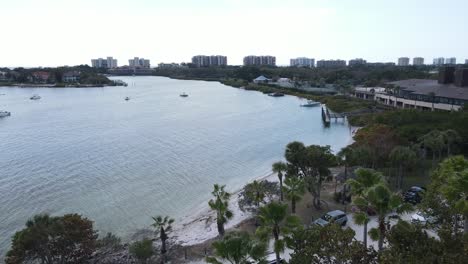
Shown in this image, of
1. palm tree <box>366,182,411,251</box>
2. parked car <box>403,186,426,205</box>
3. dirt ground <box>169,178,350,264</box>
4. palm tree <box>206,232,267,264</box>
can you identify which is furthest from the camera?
parked car <box>403,186,426,205</box>

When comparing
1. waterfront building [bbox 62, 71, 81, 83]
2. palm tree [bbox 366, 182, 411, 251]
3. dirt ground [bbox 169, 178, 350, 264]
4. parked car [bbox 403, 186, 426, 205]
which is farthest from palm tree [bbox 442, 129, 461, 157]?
waterfront building [bbox 62, 71, 81, 83]

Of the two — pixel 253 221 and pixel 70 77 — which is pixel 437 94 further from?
pixel 70 77

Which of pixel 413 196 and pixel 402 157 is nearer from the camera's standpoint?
pixel 413 196

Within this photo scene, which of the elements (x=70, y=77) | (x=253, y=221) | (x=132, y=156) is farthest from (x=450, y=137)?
(x=70, y=77)

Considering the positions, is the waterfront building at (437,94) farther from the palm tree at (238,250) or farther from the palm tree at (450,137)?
the palm tree at (238,250)

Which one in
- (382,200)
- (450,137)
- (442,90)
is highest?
(442,90)

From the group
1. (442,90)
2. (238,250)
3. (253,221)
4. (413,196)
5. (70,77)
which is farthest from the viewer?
(70,77)

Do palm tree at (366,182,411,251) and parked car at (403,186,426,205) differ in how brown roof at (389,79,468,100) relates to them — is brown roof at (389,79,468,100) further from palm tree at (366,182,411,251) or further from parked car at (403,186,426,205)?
palm tree at (366,182,411,251)
